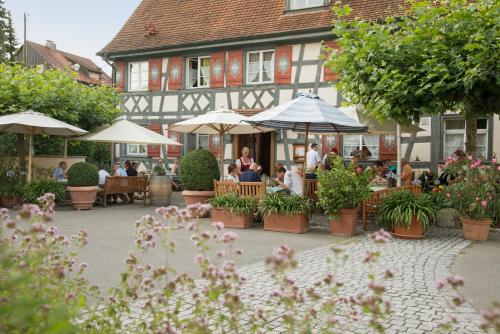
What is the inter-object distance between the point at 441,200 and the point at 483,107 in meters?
1.94

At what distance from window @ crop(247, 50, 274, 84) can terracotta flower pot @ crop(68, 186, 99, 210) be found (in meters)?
7.14

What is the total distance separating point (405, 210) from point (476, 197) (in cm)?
120

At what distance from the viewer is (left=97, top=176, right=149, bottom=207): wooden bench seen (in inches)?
496

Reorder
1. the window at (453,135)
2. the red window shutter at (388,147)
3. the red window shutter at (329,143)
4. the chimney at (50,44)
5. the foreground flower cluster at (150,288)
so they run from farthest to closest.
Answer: the chimney at (50,44) → the red window shutter at (329,143) → the red window shutter at (388,147) → the window at (453,135) → the foreground flower cluster at (150,288)

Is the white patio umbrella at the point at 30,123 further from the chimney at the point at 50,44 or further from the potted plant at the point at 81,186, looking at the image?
the chimney at the point at 50,44

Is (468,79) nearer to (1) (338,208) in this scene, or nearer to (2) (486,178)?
(2) (486,178)

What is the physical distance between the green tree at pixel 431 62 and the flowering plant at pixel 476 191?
3.15 ft

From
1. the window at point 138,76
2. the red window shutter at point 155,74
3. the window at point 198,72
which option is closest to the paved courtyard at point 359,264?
the window at point 198,72

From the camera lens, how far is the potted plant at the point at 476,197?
8156mm

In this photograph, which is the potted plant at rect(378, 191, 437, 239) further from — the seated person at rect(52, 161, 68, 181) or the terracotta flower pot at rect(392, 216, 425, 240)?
the seated person at rect(52, 161, 68, 181)

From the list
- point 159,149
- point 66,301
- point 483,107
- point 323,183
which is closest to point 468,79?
point 483,107

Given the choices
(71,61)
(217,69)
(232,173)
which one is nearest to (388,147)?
(232,173)

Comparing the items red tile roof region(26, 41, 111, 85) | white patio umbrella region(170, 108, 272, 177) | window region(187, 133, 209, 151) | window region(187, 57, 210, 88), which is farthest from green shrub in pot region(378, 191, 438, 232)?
red tile roof region(26, 41, 111, 85)

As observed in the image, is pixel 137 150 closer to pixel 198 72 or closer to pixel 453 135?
pixel 198 72
